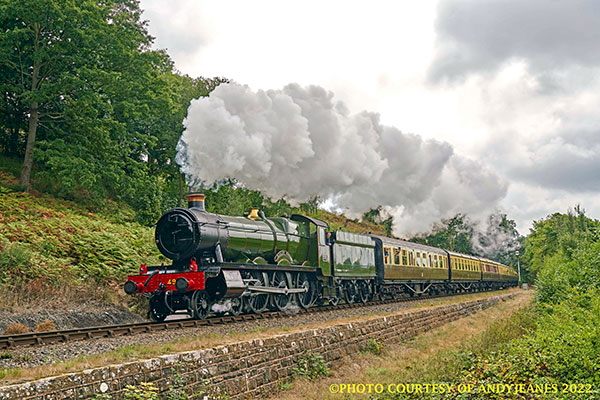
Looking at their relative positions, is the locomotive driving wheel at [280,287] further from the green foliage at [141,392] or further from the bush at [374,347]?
the green foliage at [141,392]

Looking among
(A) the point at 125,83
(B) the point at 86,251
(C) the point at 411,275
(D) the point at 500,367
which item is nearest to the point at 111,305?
(B) the point at 86,251

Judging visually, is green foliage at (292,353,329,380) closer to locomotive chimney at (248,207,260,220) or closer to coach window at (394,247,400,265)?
locomotive chimney at (248,207,260,220)

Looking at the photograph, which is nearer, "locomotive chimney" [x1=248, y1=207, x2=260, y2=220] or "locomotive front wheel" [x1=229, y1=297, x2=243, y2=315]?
"locomotive front wheel" [x1=229, y1=297, x2=243, y2=315]

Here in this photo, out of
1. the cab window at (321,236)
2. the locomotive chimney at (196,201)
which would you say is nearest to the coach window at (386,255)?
the cab window at (321,236)

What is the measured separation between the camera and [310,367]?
11.4 m

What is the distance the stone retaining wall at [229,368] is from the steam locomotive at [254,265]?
3473mm

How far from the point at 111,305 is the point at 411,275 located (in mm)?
16505

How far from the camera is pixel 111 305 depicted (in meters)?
17.3

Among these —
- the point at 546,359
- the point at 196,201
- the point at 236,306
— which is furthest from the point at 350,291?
the point at 546,359

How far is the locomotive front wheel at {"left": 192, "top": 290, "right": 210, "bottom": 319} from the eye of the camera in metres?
14.5

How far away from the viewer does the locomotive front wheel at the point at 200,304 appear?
47.4 feet

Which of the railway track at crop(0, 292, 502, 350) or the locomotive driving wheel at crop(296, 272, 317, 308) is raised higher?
the locomotive driving wheel at crop(296, 272, 317, 308)

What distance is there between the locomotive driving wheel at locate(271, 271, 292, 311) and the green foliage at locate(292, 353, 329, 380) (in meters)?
5.69

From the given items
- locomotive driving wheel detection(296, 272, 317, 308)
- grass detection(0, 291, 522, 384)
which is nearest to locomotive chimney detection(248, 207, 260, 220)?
locomotive driving wheel detection(296, 272, 317, 308)
